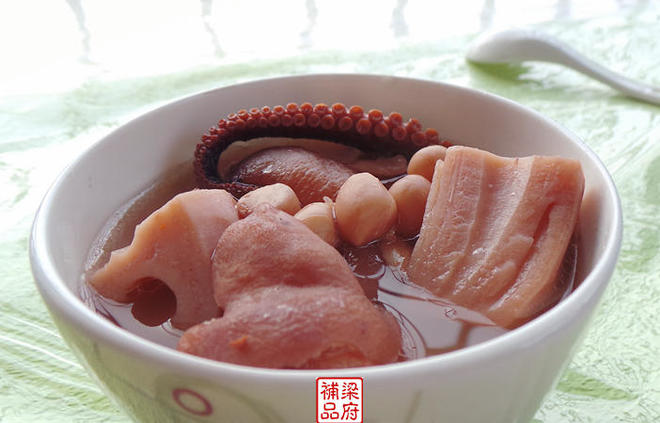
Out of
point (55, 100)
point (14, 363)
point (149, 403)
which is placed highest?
point (149, 403)

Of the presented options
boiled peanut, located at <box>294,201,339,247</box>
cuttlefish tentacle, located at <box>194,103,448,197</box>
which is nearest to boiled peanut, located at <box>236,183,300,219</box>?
boiled peanut, located at <box>294,201,339,247</box>

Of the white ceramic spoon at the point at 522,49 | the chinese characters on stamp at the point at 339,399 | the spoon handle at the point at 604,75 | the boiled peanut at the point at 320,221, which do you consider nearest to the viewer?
the chinese characters on stamp at the point at 339,399

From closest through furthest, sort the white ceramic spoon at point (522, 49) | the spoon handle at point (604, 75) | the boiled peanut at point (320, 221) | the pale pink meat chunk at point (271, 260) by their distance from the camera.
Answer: the pale pink meat chunk at point (271, 260) → the boiled peanut at point (320, 221) → the spoon handle at point (604, 75) → the white ceramic spoon at point (522, 49)

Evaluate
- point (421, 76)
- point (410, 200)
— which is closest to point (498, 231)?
point (410, 200)

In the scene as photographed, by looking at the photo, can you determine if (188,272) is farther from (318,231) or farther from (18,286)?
(18,286)

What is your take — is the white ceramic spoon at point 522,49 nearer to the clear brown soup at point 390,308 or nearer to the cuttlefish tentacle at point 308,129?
the cuttlefish tentacle at point 308,129

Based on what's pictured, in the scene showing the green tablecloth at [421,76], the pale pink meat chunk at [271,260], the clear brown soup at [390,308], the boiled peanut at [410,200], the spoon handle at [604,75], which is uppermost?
the pale pink meat chunk at [271,260]

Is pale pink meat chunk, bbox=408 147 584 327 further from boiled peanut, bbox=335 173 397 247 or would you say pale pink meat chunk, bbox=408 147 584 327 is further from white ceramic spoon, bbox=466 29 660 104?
white ceramic spoon, bbox=466 29 660 104

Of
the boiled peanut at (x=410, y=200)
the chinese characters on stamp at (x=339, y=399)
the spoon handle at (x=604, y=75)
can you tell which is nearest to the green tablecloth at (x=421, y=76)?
the spoon handle at (x=604, y=75)

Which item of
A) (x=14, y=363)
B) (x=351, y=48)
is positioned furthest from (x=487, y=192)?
(x=351, y=48)
